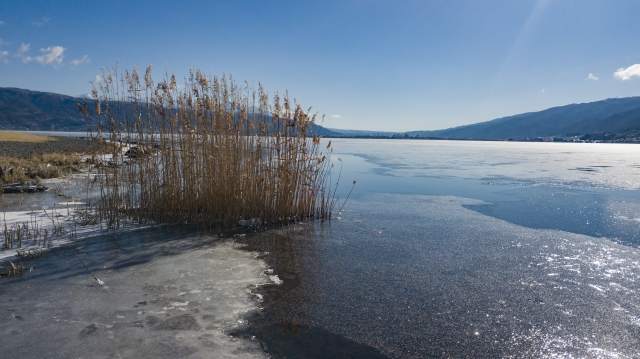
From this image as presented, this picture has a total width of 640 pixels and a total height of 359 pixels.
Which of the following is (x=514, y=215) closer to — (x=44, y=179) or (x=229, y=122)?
(x=229, y=122)

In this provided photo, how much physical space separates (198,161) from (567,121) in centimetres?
18480

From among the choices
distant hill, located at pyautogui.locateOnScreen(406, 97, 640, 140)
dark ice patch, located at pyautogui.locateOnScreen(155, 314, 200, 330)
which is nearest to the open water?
dark ice patch, located at pyautogui.locateOnScreen(155, 314, 200, 330)

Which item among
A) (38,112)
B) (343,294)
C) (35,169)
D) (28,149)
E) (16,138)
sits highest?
(38,112)

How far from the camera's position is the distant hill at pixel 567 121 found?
12268 centimetres

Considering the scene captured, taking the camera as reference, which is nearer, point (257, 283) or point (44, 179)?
point (257, 283)

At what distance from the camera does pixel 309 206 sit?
6.14m

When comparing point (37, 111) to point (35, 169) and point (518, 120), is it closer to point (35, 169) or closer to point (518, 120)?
point (35, 169)

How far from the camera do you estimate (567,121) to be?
155750 millimetres

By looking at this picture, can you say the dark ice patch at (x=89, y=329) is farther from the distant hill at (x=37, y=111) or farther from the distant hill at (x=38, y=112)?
the distant hill at (x=37, y=111)

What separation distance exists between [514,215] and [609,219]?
4.53 feet

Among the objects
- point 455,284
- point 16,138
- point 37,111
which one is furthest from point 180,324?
point 37,111

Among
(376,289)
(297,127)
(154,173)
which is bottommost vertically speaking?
(376,289)

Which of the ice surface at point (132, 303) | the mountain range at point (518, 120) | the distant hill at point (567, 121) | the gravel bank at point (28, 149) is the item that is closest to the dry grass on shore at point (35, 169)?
the gravel bank at point (28, 149)

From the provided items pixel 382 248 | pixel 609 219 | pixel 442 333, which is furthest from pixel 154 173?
pixel 609 219
